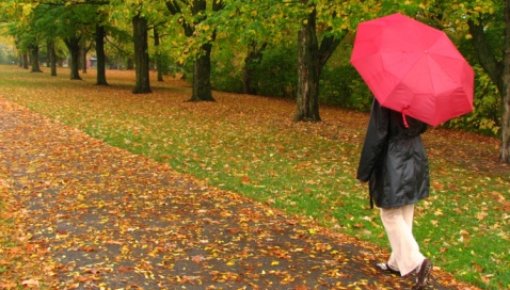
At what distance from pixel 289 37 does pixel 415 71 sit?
17923 millimetres

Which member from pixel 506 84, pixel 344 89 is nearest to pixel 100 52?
pixel 344 89

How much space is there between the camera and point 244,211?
665cm

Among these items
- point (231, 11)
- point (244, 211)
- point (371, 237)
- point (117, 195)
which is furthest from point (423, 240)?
point (231, 11)

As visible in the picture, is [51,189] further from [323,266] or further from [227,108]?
[227,108]

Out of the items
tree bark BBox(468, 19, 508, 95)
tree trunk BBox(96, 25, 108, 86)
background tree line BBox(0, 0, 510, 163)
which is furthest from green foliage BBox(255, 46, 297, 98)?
tree bark BBox(468, 19, 508, 95)

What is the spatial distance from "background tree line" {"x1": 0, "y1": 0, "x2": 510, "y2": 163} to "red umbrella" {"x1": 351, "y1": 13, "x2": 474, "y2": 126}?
4.80 m

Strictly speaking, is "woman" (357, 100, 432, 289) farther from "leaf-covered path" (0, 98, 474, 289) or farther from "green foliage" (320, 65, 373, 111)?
"green foliage" (320, 65, 373, 111)

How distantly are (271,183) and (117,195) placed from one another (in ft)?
7.98

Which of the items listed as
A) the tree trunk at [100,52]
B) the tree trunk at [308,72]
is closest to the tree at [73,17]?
the tree trunk at [100,52]

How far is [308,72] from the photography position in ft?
49.3

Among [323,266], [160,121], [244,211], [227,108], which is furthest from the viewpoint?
[227,108]

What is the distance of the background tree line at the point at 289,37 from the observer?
10.5 metres

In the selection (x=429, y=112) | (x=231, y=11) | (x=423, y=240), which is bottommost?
(x=423, y=240)

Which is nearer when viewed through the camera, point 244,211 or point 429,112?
point 429,112
